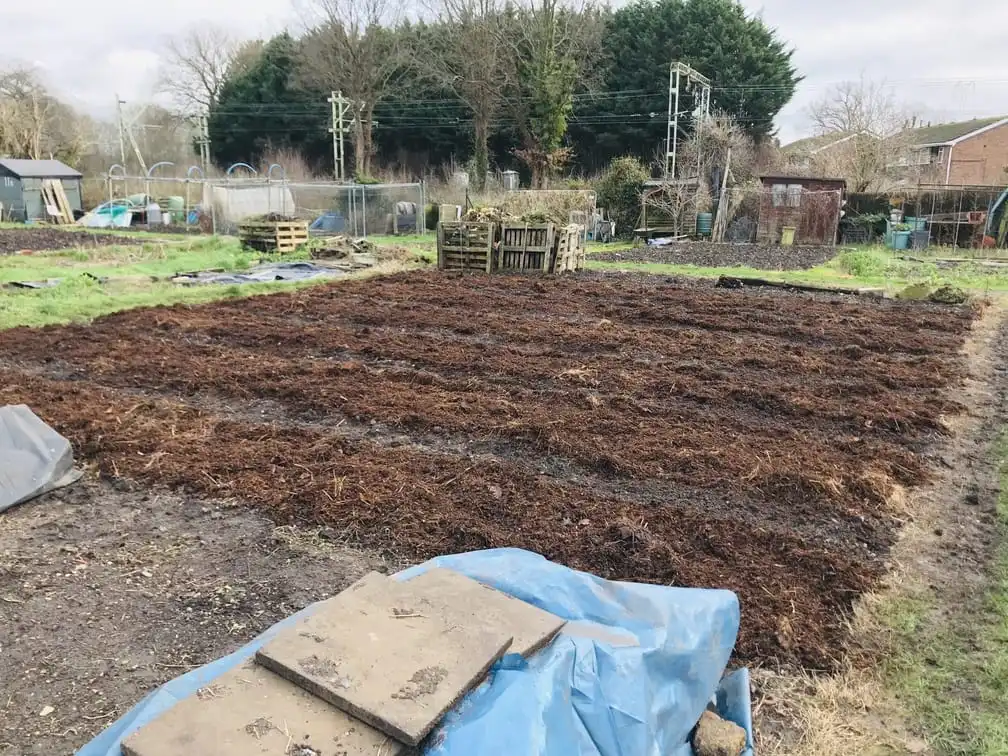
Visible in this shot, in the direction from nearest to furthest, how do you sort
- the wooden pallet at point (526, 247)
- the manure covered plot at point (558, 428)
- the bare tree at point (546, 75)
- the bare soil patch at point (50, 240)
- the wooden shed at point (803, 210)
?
the manure covered plot at point (558, 428) < the wooden pallet at point (526, 247) < the bare soil patch at point (50, 240) < the wooden shed at point (803, 210) < the bare tree at point (546, 75)

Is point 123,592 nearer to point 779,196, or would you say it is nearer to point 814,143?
point 779,196

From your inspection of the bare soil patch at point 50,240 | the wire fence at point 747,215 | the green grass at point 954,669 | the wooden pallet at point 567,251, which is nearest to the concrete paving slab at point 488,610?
the green grass at point 954,669

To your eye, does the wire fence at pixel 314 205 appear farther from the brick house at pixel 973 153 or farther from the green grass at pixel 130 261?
the brick house at pixel 973 153

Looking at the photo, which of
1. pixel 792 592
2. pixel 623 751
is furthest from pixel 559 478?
pixel 623 751

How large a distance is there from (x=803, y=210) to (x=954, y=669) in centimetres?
2404

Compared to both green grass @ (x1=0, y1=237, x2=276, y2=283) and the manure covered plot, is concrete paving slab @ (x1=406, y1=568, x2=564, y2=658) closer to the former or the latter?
the manure covered plot

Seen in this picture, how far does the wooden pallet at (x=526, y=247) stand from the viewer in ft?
50.6

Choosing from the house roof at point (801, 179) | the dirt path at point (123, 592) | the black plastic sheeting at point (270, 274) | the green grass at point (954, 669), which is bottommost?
the green grass at point (954, 669)

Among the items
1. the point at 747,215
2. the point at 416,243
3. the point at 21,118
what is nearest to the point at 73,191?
the point at 21,118

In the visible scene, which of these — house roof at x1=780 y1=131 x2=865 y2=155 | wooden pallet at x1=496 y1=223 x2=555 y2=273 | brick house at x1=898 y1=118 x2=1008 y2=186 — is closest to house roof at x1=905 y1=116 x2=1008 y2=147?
brick house at x1=898 y1=118 x2=1008 y2=186

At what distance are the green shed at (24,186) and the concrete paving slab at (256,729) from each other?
33.9m

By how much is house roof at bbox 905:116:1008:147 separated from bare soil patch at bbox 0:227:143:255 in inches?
1454

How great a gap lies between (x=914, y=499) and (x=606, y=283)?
32.1ft

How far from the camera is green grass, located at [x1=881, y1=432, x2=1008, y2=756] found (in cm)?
265
